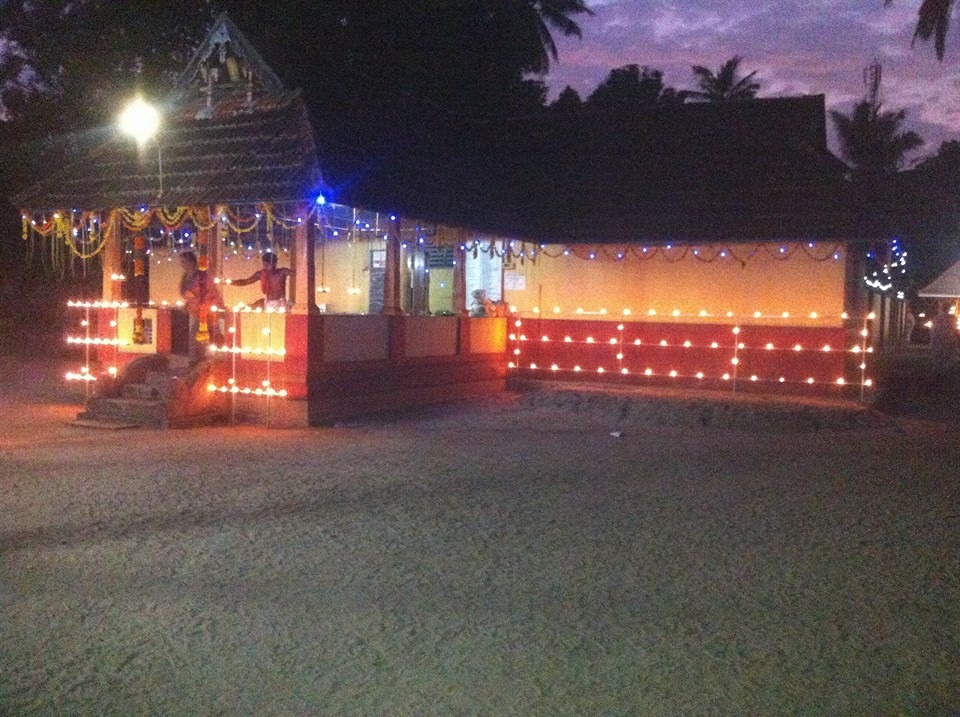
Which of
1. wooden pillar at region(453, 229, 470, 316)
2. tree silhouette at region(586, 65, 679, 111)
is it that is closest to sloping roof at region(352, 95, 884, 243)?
wooden pillar at region(453, 229, 470, 316)

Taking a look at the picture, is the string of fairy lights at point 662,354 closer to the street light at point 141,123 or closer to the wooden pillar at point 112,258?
the wooden pillar at point 112,258

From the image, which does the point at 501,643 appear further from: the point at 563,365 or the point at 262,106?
the point at 563,365

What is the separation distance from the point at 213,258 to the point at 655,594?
11.8 m

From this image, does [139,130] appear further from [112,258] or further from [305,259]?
[305,259]

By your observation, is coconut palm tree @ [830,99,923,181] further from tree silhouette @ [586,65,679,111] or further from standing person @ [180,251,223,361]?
standing person @ [180,251,223,361]

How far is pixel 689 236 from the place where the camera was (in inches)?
726

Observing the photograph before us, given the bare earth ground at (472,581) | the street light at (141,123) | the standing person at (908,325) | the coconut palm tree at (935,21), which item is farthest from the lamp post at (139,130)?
the standing person at (908,325)

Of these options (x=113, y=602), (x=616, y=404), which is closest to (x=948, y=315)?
(x=616, y=404)

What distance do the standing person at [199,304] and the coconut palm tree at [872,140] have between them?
42.3 m

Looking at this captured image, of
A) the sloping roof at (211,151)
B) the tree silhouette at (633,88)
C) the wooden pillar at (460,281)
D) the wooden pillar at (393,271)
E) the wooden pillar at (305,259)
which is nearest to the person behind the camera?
the wooden pillar at (305,259)

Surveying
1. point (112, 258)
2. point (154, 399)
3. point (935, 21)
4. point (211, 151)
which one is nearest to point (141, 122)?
point (211, 151)

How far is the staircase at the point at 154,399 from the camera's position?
559 inches

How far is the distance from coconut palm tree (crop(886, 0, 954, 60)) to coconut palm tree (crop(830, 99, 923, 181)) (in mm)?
29062

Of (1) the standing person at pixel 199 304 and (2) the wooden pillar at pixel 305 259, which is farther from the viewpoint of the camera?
(1) the standing person at pixel 199 304
